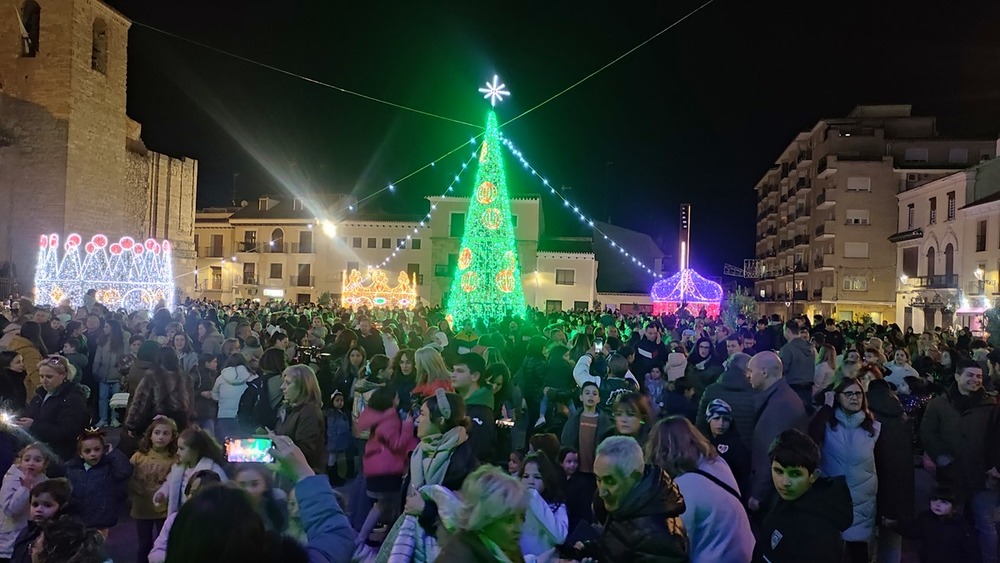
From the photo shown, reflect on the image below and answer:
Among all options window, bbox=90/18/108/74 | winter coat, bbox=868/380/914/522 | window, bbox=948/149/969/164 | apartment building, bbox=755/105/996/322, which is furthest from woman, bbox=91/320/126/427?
window, bbox=948/149/969/164

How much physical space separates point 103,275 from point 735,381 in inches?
839

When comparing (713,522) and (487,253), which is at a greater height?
(487,253)

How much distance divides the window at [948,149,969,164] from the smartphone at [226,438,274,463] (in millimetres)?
44368

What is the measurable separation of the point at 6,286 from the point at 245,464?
2723 cm

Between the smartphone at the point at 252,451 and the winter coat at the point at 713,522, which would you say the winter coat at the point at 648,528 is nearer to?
the winter coat at the point at 713,522

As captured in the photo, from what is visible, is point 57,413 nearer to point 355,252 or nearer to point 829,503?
point 829,503

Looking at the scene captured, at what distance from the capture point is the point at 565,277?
40875 millimetres

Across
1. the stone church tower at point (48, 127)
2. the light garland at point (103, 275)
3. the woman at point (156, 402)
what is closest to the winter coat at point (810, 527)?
the woman at point (156, 402)

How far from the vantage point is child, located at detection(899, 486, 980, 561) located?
14.5 ft

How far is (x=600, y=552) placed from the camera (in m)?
2.84

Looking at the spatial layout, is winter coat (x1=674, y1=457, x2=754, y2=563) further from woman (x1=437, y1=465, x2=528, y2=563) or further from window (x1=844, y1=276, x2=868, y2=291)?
window (x1=844, y1=276, x2=868, y2=291)

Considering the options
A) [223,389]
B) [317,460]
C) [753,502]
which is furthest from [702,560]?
[223,389]

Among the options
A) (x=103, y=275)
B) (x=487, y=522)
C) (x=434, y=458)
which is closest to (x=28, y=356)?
(x=434, y=458)

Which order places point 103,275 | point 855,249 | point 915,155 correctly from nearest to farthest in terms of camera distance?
1. point 103,275
2. point 915,155
3. point 855,249
